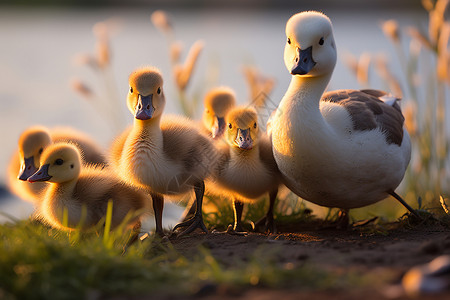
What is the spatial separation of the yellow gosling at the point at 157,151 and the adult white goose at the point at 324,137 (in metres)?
0.59

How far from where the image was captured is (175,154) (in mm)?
4359

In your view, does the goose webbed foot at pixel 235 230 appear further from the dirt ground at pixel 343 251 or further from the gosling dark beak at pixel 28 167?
the gosling dark beak at pixel 28 167

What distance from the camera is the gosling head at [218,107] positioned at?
17.7ft

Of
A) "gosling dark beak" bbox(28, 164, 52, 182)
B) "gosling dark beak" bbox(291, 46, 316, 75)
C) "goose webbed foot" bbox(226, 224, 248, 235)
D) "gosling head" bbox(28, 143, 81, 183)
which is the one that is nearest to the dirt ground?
"goose webbed foot" bbox(226, 224, 248, 235)

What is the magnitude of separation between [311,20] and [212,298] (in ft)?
7.27

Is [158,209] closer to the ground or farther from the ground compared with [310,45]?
closer to the ground

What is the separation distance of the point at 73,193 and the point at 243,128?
1.36 meters

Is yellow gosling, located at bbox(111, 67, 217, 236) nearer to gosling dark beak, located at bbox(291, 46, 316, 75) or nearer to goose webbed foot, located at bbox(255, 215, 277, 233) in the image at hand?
goose webbed foot, located at bbox(255, 215, 277, 233)

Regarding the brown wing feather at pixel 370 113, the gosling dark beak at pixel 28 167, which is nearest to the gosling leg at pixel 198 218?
the brown wing feather at pixel 370 113

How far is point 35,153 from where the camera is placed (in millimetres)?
5137

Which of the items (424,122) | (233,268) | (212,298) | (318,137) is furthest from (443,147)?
(212,298)

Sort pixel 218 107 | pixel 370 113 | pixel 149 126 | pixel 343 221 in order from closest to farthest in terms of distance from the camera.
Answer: pixel 149 126
pixel 370 113
pixel 343 221
pixel 218 107

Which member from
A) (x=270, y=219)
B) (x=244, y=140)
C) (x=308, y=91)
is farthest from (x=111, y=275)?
(x=270, y=219)

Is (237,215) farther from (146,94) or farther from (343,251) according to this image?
(343,251)
